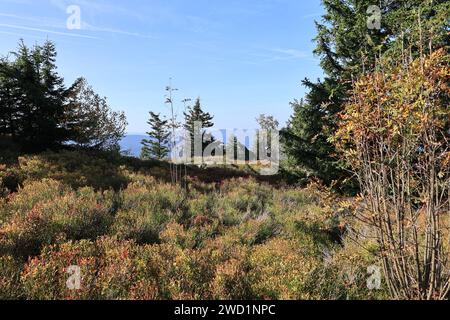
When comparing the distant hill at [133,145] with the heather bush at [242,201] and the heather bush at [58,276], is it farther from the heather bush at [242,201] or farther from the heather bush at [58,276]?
the heather bush at [58,276]

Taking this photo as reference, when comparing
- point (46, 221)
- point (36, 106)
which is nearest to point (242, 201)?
point (46, 221)

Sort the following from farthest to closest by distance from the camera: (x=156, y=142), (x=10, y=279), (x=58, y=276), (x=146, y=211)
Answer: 1. (x=156, y=142)
2. (x=146, y=211)
3. (x=58, y=276)
4. (x=10, y=279)

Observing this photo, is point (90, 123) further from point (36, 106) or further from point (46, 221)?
point (46, 221)

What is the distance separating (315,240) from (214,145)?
35.6 meters

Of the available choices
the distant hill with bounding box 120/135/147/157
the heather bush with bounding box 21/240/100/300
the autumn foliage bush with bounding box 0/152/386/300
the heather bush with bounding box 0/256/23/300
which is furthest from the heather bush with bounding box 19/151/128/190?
the distant hill with bounding box 120/135/147/157

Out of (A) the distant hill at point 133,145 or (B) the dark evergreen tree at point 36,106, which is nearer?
(B) the dark evergreen tree at point 36,106

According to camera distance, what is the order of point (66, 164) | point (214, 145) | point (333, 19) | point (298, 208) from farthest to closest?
1. point (214, 145)
2. point (333, 19)
3. point (66, 164)
4. point (298, 208)

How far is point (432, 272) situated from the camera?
165 inches

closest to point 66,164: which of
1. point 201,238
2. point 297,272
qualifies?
point 201,238

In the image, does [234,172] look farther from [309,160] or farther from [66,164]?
[66,164]

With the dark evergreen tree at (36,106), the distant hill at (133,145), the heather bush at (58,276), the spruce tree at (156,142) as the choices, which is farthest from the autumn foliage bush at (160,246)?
the spruce tree at (156,142)

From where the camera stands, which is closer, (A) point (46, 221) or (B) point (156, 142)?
(A) point (46, 221)

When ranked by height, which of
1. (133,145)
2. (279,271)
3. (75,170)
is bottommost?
(279,271)
